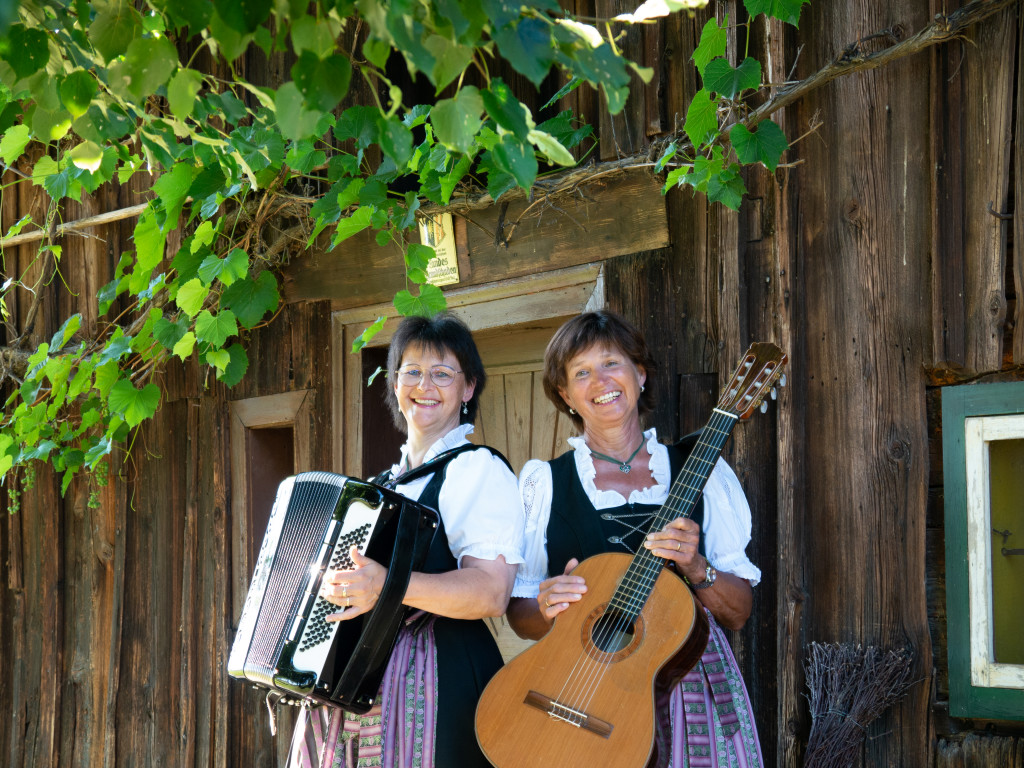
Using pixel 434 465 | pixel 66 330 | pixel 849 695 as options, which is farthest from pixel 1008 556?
pixel 66 330

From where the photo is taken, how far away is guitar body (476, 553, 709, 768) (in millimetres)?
2156

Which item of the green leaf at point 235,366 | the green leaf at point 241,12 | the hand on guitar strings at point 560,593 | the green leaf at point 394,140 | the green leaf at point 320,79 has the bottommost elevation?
the hand on guitar strings at point 560,593

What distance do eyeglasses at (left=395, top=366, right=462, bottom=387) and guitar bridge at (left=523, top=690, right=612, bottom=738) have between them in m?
0.79

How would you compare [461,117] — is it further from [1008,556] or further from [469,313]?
[469,313]

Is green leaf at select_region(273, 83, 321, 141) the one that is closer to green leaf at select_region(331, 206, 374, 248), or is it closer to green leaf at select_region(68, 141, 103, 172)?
green leaf at select_region(68, 141, 103, 172)

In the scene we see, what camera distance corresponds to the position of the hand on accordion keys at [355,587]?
218cm

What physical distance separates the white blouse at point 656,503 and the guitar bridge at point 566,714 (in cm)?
27

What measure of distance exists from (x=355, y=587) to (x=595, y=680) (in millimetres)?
530

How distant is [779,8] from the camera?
261cm

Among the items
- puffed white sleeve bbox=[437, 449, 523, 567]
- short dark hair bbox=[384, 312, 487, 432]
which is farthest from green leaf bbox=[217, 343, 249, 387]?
puffed white sleeve bbox=[437, 449, 523, 567]

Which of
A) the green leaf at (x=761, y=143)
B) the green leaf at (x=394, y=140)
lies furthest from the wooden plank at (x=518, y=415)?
the green leaf at (x=394, y=140)

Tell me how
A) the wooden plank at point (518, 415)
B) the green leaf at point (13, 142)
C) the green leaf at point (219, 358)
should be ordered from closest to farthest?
the green leaf at point (13, 142), the green leaf at point (219, 358), the wooden plank at point (518, 415)

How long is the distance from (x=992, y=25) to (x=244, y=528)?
3.22 metres

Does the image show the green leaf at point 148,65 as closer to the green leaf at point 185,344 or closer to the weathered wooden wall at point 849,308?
the weathered wooden wall at point 849,308
